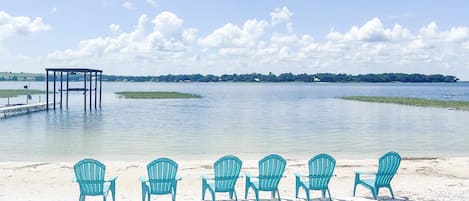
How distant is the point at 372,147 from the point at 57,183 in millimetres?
14873

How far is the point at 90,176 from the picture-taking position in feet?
30.1

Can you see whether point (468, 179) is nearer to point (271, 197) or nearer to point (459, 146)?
point (271, 197)

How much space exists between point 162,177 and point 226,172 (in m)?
1.16

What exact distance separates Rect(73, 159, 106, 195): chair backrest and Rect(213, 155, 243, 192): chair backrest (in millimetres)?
2026

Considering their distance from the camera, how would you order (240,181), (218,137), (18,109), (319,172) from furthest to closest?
1. (18,109)
2. (218,137)
3. (240,181)
4. (319,172)

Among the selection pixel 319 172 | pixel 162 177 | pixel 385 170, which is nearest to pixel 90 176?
pixel 162 177

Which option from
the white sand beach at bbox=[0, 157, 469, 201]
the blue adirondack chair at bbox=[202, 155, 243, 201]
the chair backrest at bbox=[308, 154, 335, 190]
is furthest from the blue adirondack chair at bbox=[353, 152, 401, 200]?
the blue adirondack chair at bbox=[202, 155, 243, 201]

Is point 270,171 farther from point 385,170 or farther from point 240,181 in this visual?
point 240,181

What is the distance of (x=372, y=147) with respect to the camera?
76.8 feet

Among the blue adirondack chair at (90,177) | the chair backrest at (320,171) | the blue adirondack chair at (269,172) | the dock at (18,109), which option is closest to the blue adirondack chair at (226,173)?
the blue adirondack chair at (269,172)

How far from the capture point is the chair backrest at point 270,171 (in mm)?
9727

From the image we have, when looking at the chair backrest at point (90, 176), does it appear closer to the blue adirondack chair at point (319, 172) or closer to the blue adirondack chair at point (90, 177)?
the blue adirondack chair at point (90, 177)

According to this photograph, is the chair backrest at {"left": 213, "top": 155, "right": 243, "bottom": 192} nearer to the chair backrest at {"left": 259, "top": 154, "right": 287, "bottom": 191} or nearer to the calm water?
the chair backrest at {"left": 259, "top": 154, "right": 287, "bottom": 191}

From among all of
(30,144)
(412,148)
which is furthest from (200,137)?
(412,148)
